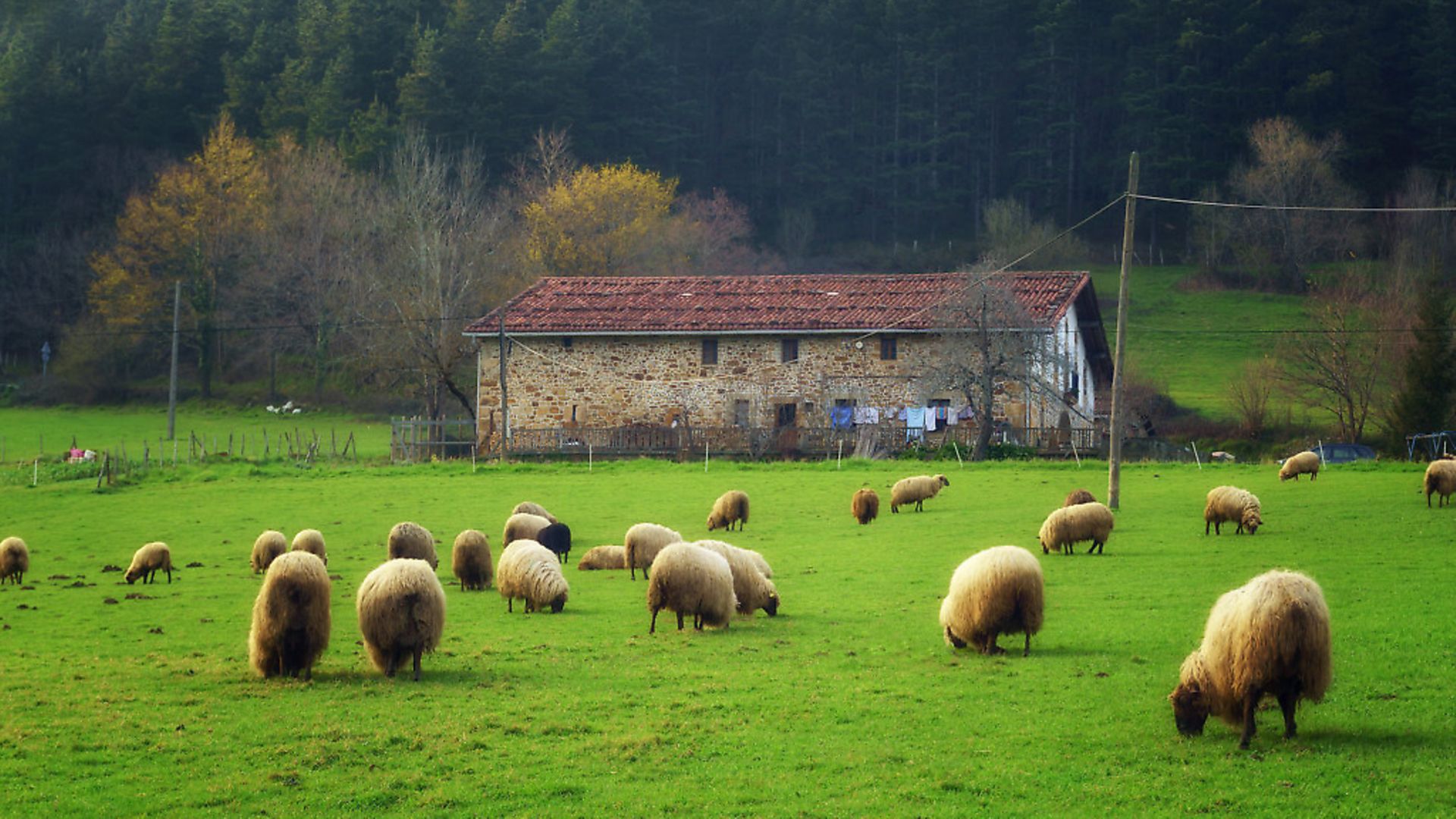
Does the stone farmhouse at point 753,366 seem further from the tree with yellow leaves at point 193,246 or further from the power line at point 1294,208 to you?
the tree with yellow leaves at point 193,246

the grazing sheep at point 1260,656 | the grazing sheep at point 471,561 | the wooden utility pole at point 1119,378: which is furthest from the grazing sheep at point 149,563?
the grazing sheep at point 1260,656

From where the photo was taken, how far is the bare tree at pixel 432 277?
2235 inches

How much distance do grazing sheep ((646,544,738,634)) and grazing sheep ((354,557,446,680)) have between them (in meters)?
3.31

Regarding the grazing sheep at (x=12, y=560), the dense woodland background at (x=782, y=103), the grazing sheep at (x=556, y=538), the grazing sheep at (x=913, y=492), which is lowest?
the grazing sheep at (x=12, y=560)

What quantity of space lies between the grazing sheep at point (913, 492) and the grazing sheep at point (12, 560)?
1658cm

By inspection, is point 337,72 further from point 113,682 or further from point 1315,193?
point 113,682

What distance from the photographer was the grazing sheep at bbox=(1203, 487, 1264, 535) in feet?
80.9

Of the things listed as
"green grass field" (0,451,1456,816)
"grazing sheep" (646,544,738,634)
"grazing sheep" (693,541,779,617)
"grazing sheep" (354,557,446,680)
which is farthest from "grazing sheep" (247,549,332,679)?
"grazing sheep" (693,541,779,617)

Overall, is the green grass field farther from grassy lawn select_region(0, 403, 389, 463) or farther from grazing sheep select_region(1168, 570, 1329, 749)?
grassy lawn select_region(0, 403, 389, 463)

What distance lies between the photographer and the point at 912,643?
16.2 m

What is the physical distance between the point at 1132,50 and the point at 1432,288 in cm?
5068

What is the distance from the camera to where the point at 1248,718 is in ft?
37.0

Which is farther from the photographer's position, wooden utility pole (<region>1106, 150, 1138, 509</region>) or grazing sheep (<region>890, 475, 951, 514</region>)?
grazing sheep (<region>890, 475, 951, 514</region>)

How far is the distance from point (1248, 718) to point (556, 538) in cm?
1551
